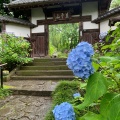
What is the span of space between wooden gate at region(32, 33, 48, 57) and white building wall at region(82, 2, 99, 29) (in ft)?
7.66

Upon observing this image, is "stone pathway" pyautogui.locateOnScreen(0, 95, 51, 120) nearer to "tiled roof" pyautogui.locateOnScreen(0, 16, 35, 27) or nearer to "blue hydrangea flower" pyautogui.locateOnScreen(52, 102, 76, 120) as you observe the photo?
"blue hydrangea flower" pyautogui.locateOnScreen(52, 102, 76, 120)

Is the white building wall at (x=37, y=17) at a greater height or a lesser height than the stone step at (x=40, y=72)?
greater

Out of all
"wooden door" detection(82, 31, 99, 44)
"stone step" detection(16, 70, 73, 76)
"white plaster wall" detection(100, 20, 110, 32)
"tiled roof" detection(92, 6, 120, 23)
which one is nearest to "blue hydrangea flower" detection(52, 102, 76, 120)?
"stone step" detection(16, 70, 73, 76)

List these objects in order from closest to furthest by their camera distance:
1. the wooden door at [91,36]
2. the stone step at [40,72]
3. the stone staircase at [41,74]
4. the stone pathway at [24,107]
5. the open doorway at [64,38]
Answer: the stone pathway at [24,107] → the stone staircase at [41,74] → the stone step at [40,72] → the wooden door at [91,36] → the open doorway at [64,38]

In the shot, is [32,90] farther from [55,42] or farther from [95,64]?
[55,42]

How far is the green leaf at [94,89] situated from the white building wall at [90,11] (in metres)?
8.53

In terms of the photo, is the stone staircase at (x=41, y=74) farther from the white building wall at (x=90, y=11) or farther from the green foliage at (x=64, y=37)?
the green foliage at (x=64, y=37)

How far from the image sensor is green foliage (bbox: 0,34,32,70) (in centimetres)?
659

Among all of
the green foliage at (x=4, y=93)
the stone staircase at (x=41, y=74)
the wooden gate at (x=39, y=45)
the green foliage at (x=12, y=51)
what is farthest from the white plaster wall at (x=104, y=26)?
the green foliage at (x=4, y=93)

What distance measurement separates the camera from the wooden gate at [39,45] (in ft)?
31.9

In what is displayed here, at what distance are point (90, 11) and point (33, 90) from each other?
592 centimetres

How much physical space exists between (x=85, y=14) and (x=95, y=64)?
8.64 metres

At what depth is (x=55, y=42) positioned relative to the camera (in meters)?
15.9

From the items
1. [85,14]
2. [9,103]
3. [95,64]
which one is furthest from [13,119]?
[85,14]
